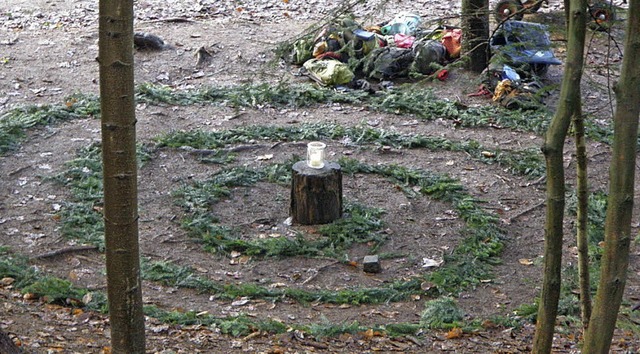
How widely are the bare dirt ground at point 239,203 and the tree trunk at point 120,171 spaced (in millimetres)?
1404

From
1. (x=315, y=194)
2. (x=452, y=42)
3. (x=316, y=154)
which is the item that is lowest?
(x=315, y=194)

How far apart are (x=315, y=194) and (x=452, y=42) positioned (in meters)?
4.71

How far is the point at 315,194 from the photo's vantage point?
752 cm

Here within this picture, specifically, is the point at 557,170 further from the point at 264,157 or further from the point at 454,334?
the point at 264,157

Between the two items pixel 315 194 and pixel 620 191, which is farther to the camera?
pixel 315 194

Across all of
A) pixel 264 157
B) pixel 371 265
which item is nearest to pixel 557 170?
pixel 371 265

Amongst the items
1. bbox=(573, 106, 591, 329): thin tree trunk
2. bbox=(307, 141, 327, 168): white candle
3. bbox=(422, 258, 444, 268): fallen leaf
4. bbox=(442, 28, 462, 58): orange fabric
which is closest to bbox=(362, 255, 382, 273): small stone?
bbox=(422, 258, 444, 268): fallen leaf

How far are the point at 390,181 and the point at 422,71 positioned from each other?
3.05 meters

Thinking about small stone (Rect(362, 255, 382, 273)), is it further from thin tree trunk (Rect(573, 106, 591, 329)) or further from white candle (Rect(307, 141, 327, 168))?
thin tree trunk (Rect(573, 106, 591, 329))

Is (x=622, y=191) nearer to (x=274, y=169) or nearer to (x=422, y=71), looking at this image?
(x=274, y=169)

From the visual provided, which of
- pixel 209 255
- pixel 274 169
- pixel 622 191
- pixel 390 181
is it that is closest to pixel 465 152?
pixel 390 181

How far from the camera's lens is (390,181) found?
855 centimetres

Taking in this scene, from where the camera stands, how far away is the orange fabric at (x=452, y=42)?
11438 mm

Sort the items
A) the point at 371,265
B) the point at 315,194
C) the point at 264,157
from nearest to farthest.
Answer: the point at 371,265 < the point at 315,194 < the point at 264,157
